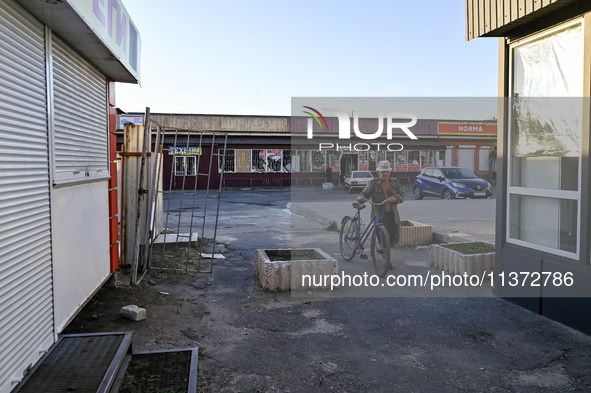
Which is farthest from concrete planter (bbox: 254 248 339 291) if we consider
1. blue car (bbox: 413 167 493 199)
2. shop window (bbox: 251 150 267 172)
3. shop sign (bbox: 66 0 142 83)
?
shop window (bbox: 251 150 267 172)

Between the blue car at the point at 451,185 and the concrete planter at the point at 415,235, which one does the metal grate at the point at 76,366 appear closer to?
the concrete planter at the point at 415,235

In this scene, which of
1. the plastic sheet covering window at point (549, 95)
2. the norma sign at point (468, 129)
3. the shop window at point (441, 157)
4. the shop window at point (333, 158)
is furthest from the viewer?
the norma sign at point (468, 129)

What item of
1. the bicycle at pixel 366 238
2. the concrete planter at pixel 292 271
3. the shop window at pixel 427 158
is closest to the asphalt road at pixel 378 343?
the concrete planter at pixel 292 271

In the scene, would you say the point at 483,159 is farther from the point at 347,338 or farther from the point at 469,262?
the point at 347,338

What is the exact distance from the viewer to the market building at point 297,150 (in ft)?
102

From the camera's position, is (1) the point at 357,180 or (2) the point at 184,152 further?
(1) the point at 357,180

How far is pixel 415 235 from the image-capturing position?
9.57 metres

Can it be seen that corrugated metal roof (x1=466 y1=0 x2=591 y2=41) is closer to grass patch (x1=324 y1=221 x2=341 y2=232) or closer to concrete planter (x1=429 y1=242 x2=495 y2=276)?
concrete planter (x1=429 y1=242 x2=495 y2=276)

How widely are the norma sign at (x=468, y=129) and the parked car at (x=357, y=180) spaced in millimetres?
10775

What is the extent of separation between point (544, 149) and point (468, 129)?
31.0 m

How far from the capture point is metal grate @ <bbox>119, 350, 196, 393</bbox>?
11.5 ft

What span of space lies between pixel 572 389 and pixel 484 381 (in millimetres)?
627

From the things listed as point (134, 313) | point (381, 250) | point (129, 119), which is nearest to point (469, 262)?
point (381, 250)

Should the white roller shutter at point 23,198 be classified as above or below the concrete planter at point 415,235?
above
